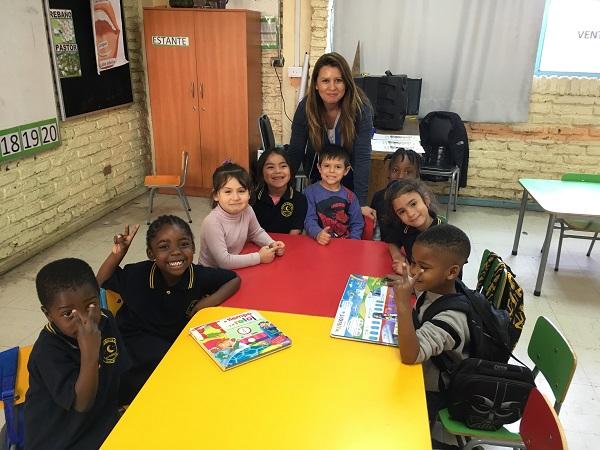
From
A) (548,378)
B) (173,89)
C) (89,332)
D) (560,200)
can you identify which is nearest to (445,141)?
(560,200)

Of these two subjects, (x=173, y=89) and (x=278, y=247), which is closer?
(x=278, y=247)

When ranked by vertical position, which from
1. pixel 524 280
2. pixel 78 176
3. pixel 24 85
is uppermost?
pixel 24 85

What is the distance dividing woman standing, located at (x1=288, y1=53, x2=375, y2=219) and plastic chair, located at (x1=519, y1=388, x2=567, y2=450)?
1433 millimetres

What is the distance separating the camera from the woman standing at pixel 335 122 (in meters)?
2.52

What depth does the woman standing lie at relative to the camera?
252 cm

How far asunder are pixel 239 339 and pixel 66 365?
1.49 ft

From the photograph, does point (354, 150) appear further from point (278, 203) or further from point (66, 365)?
point (66, 365)

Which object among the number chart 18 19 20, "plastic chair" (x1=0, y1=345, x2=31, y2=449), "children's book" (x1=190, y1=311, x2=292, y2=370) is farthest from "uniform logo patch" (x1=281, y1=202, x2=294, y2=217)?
the number chart 18 19 20

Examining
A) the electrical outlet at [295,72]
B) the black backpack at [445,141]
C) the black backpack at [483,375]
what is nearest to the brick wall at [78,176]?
the electrical outlet at [295,72]

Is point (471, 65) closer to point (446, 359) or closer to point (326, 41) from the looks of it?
point (326, 41)

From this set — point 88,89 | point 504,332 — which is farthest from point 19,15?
point 504,332

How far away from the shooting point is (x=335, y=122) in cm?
269

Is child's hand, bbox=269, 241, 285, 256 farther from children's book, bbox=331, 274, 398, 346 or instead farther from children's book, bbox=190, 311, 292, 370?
children's book, bbox=190, 311, 292, 370

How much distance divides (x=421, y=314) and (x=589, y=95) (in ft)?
13.0
